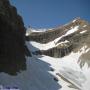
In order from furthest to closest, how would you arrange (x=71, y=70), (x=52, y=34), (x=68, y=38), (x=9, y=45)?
1. (x=52, y=34)
2. (x=68, y=38)
3. (x=71, y=70)
4. (x=9, y=45)

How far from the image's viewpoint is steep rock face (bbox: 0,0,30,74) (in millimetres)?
43800

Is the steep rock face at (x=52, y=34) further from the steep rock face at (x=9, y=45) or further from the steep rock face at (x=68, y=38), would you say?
the steep rock face at (x=9, y=45)

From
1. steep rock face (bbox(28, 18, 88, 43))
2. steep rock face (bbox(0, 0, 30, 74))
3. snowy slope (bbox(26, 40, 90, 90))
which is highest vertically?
steep rock face (bbox(28, 18, 88, 43))

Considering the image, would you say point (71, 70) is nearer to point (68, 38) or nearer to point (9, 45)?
point (9, 45)

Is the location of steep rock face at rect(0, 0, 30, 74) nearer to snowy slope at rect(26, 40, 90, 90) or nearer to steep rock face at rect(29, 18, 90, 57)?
snowy slope at rect(26, 40, 90, 90)

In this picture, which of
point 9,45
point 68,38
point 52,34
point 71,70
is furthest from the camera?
point 52,34

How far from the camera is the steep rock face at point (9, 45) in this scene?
4380 cm

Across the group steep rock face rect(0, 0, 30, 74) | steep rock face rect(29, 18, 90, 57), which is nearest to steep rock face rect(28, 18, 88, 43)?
steep rock face rect(29, 18, 90, 57)

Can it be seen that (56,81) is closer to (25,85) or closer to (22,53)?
(22,53)

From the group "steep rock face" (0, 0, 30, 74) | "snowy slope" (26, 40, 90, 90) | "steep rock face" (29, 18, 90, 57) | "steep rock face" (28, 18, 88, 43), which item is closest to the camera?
"steep rock face" (0, 0, 30, 74)

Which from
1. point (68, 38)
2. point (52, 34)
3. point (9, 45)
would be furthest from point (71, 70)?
point (52, 34)

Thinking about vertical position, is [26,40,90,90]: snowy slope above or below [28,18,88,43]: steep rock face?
below

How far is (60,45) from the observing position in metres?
123

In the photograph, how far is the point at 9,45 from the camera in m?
46.1
